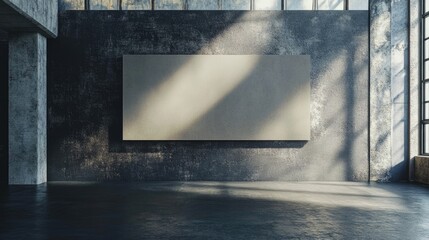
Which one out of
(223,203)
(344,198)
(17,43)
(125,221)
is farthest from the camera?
(17,43)

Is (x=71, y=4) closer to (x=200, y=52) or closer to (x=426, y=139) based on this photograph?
(x=200, y=52)

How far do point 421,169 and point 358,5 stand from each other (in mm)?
4348

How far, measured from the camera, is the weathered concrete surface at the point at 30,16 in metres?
8.92

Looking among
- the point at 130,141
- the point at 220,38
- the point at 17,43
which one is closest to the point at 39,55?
the point at 17,43

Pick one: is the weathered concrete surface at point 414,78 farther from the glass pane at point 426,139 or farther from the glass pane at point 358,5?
the glass pane at point 358,5

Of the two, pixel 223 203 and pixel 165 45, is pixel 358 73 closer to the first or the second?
pixel 165 45

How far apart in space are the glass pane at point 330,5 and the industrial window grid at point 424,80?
1909mm

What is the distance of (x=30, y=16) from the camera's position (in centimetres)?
959

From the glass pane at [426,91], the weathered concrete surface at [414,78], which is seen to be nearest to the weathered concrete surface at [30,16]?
the weathered concrete surface at [414,78]

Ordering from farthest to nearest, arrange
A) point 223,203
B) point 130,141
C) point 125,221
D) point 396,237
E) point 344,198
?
point 130,141 → point 344,198 → point 223,203 → point 125,221 → point 396,237

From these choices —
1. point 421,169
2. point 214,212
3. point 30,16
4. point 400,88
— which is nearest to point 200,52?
point 30,16

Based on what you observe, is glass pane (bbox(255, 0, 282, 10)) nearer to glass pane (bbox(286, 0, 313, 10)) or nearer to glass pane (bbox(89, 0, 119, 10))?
glass pane (bbox(286, 0, 313, 10))

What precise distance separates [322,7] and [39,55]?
705cm

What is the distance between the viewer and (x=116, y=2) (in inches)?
475
